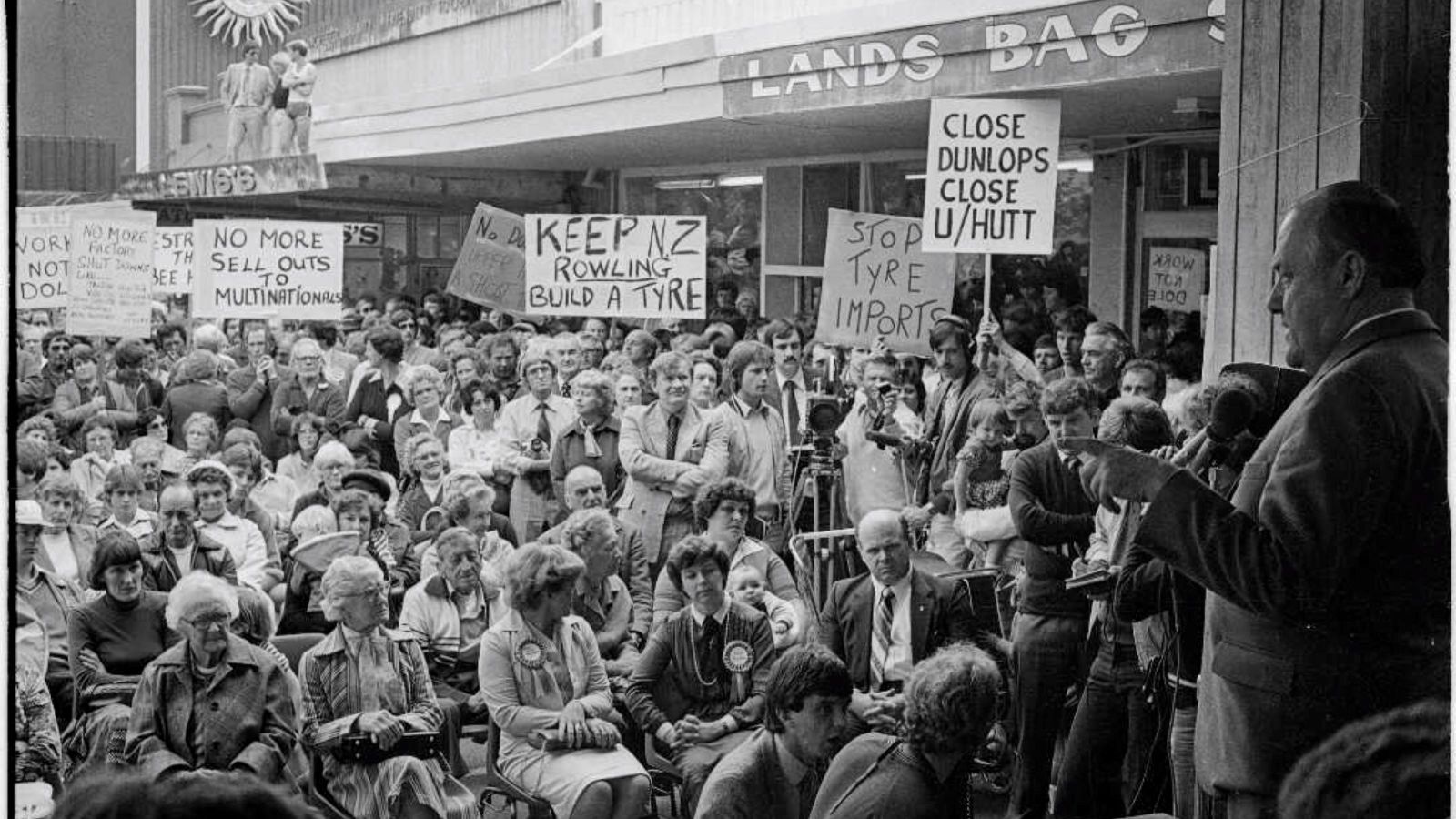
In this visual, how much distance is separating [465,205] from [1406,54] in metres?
17.0

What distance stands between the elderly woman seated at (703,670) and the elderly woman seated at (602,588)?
0.58 m

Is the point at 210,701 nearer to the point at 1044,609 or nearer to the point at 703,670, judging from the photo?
the point at 703,670

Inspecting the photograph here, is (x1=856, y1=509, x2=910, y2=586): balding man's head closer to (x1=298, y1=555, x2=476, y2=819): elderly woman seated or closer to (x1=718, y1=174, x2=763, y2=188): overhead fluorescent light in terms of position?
(x1=298, y1=555, x2=476, y2=819): elderly woman seated

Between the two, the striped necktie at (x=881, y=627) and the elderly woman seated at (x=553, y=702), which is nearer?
the elderly woman seated at (x=553, y=702)

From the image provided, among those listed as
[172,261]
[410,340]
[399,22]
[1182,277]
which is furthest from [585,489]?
[399,22]

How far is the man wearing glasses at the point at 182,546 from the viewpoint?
699cm

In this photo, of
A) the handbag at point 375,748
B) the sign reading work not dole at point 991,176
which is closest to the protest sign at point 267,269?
the sign reading work not dole at point 991,176

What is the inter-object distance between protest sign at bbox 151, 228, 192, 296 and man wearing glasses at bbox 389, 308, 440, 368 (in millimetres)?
1661

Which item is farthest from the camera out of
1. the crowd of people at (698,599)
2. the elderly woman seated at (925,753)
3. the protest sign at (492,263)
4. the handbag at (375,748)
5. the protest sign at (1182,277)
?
the protest sign at (492,263)

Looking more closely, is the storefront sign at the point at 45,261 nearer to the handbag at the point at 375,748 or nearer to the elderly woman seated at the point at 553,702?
the elderly woman seated at the point at 553,702

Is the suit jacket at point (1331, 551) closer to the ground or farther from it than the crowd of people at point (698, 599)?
farther from it

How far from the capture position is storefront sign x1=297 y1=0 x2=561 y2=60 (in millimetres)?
18812

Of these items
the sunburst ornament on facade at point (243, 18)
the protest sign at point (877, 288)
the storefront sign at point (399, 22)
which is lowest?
the protest sign at point (877, 288)

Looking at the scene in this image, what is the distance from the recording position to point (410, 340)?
551 inches
